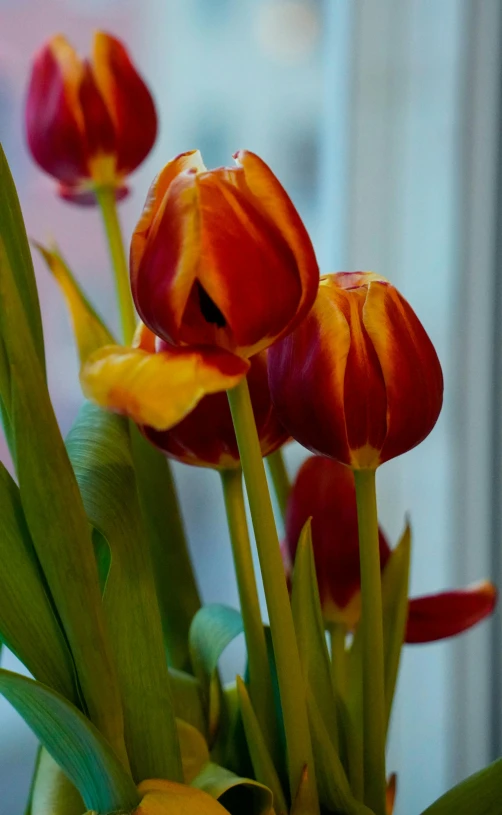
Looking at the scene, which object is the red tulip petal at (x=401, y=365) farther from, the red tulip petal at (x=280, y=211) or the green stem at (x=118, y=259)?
the green stem at (x=118, y=259)

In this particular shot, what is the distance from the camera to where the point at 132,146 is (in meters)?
0.48

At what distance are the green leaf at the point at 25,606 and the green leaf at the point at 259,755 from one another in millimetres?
82

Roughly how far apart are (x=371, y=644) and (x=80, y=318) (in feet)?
0.74

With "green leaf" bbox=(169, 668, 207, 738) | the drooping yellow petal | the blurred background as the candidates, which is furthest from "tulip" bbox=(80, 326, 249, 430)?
the blurred background

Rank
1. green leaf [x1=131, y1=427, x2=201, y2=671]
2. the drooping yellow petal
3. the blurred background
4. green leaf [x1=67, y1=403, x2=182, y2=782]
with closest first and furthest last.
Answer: the drooping yellow petal < green leaf [x1=67, y1=403, x2=182, y2=782] < green leaf [x1=131, y1=427, x2=201, y2=671] < the blurred background

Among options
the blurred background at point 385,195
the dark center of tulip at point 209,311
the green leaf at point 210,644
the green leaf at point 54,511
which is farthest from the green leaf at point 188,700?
the blurred background at point 385,195

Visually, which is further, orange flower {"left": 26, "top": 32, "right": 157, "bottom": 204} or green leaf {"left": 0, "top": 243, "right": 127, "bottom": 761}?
orange flower {"left": 26, "top": 32, "right": 157, "bottom": 204}

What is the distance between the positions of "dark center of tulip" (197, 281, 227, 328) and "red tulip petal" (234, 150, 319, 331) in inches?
1.2

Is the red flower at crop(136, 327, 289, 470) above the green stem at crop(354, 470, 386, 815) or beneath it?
above

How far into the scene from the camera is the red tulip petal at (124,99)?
47 cm

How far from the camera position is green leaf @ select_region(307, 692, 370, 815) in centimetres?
36

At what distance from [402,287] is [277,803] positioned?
70 centimetres

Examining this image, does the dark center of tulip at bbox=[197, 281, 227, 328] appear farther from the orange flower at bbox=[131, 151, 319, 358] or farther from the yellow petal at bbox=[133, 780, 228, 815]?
the yellow petal at bbox=[133, 780, 228, 815]

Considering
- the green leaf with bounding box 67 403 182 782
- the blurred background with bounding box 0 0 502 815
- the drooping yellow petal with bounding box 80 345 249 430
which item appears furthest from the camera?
the blurred background with bounding box 0 0 502 815
